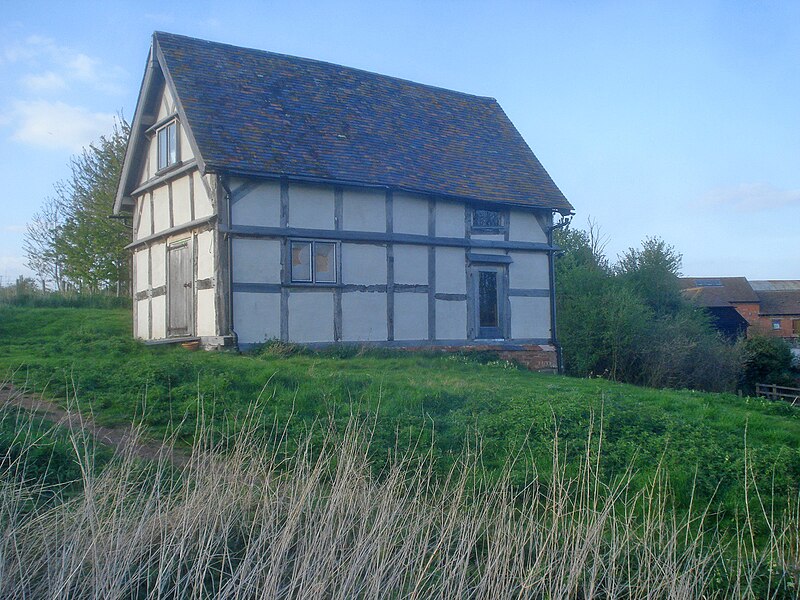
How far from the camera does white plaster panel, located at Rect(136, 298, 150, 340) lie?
1883cm

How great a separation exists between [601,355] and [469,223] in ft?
21.2

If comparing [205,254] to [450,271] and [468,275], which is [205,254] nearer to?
[450,271]

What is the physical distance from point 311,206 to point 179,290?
3550 mm

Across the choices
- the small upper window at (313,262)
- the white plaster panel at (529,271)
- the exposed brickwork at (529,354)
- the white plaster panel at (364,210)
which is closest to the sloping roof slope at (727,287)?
Result: the white plaster panel at (529,271)

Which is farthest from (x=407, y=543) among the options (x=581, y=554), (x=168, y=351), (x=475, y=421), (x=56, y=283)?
(x=56, y=283)

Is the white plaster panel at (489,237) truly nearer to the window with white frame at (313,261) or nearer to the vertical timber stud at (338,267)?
the vertical timber stud at (338,267)

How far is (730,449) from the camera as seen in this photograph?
8.80 metres

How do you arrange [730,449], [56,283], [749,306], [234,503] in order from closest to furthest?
[234,503] < [730,449] < [56,283] < [749,306]

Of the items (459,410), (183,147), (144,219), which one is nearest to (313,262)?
(183,147)

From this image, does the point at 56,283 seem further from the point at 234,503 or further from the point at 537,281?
the point at 234,503

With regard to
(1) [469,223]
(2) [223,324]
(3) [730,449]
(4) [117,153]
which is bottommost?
(3) [730,449]

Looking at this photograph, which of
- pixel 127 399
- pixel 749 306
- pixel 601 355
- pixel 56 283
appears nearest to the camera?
pixel 127 399

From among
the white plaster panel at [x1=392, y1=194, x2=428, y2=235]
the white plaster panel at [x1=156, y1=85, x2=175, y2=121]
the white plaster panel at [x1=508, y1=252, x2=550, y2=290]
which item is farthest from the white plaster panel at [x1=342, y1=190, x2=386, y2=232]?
the white plaster panel at [x1=156, y1=85, x2=175, y2=121]

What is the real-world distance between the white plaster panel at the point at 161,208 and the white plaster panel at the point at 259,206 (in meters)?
3.01
